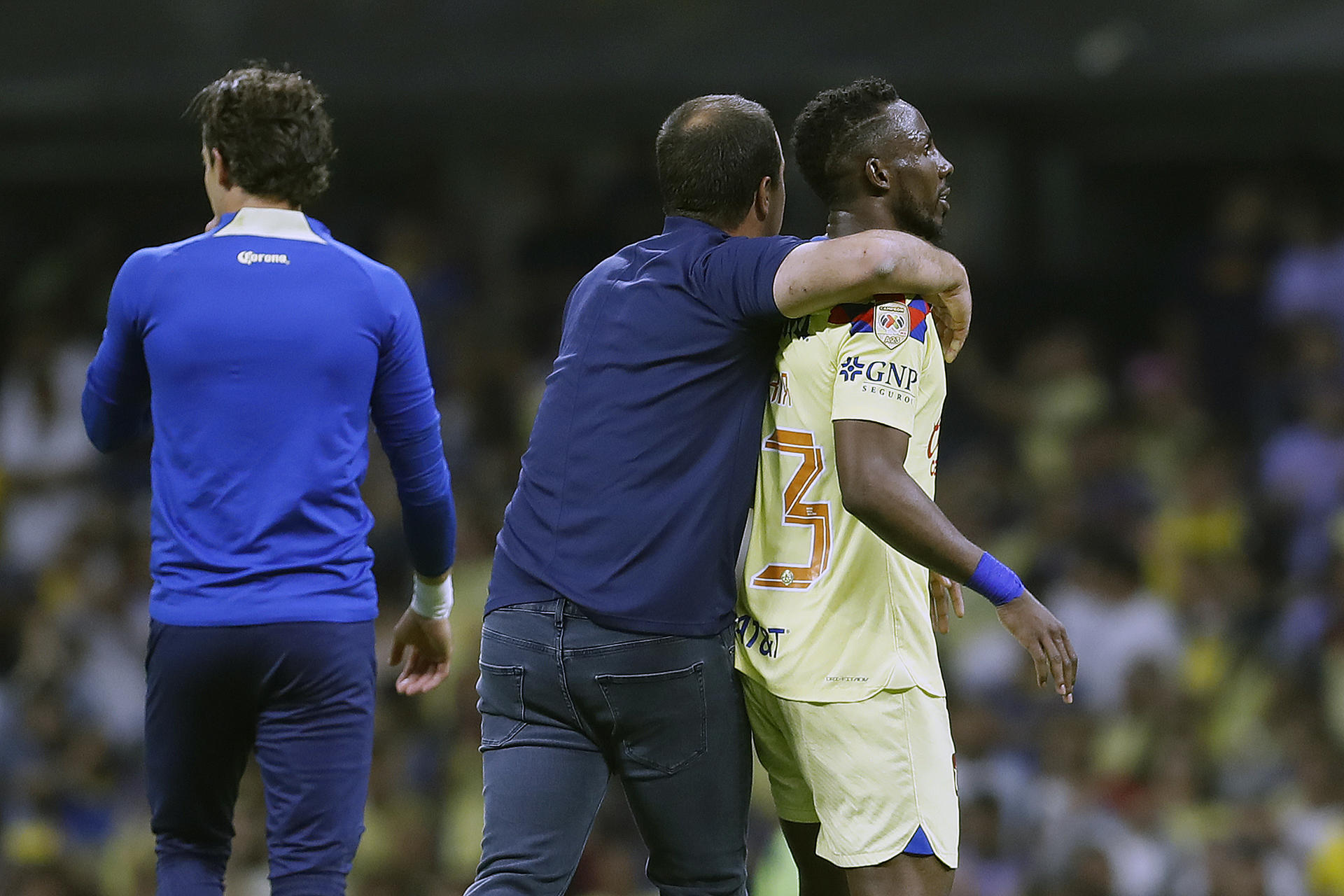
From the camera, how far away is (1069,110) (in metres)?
10.0

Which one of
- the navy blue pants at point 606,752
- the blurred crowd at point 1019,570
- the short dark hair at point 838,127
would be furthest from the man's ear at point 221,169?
the blurred crowd at point 1019,570

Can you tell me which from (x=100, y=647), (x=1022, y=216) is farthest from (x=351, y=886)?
(x=1022, y=216)

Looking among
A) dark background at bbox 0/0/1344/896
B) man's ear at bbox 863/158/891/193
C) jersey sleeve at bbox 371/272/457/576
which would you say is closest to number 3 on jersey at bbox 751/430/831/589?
man's ear at bbox 863/158/891/193

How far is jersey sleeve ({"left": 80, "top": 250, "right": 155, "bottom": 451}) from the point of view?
9.77 feet

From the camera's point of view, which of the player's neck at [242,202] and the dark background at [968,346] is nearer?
the player's neck at [242,202]

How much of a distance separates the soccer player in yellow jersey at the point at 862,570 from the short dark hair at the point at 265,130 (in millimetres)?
924

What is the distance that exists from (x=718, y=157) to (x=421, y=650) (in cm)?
128

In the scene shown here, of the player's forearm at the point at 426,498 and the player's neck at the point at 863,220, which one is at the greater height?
the player's neck at the point at 863,220

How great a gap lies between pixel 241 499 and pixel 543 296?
7266mm

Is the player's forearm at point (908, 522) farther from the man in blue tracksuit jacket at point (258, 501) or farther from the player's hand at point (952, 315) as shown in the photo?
the man in blue tracksuit jacket at point (258, 501)

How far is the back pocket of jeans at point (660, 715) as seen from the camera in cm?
288

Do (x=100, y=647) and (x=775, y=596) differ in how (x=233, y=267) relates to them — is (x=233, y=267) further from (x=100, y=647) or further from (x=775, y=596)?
(x=100, y=647)

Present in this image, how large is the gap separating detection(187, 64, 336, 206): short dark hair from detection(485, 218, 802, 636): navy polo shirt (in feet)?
2.06

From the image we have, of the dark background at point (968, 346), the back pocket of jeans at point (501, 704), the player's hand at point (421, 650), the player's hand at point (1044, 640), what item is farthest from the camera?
the dark background at point (968, 346)
